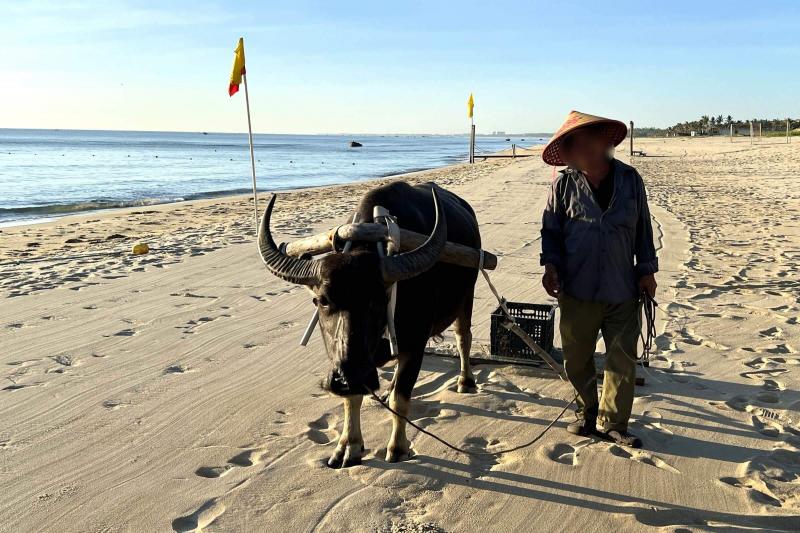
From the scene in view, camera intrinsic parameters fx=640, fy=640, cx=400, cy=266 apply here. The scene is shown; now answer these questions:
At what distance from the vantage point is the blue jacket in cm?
444

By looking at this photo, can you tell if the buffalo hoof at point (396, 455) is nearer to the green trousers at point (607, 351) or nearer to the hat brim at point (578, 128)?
the green trousers at point (607, 351)

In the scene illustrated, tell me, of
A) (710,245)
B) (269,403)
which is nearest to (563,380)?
(269,403)

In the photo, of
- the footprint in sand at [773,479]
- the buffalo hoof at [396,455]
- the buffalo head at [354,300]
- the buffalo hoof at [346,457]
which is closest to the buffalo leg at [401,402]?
the buffalo hoof at [396,455]

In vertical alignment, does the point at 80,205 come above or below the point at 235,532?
above

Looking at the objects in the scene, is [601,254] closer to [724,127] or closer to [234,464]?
[234,464]

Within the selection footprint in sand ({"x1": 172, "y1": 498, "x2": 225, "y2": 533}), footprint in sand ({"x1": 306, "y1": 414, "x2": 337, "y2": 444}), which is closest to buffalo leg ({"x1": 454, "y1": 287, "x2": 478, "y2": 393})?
footprint in sand ({"x1": 306, "y1": 414, "x2": 337, "y2": 444})

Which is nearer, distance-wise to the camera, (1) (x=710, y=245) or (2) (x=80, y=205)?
(1) (x=710, y=245)

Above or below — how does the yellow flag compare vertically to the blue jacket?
above

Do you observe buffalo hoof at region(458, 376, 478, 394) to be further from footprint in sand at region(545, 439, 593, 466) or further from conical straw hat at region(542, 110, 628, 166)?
conical straw hat at region(542, 110, 628, 166)

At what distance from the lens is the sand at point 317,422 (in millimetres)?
3887

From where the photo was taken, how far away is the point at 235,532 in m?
3.69

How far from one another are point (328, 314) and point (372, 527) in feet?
4.14

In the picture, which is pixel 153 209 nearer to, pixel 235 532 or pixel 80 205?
pixel 80 205

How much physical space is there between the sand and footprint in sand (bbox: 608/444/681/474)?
0.07 feet
